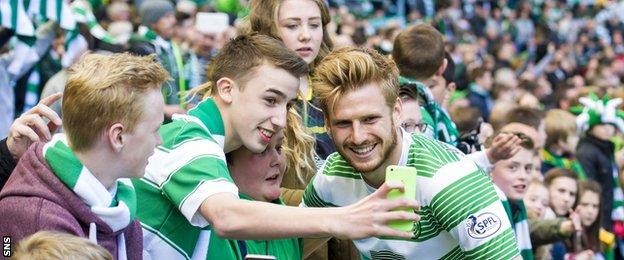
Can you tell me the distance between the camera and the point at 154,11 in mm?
11227

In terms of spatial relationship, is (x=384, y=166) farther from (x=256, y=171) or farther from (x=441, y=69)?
(x=441, y=69)

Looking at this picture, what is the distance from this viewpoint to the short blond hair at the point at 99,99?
13.4ft

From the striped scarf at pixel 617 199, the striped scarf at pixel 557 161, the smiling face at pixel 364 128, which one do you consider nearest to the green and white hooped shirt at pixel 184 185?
the smiling face at pixel 364 128

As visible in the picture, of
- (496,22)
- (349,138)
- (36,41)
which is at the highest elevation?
(349,138)

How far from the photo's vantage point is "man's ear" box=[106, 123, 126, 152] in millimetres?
4090

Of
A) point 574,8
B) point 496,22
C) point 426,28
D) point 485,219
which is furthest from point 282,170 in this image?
point 574,8

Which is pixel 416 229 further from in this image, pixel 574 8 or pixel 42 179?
pixel 574 8

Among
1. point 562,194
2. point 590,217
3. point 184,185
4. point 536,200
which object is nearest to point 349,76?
point 184,185

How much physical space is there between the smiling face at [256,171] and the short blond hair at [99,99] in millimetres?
956

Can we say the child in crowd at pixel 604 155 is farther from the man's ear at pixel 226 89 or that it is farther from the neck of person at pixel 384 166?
the man's ear at pixel 226 89

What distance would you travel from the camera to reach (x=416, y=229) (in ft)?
16.0

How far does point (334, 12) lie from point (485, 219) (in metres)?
16.7

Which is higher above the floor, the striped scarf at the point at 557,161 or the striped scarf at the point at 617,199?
the striped scarf at the point at 557,161

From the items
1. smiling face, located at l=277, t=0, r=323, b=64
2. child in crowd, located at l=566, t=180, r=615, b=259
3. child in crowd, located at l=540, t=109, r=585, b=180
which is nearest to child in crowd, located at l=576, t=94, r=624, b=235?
child in crowd, located at l=540, t=109, r=585, b=180
